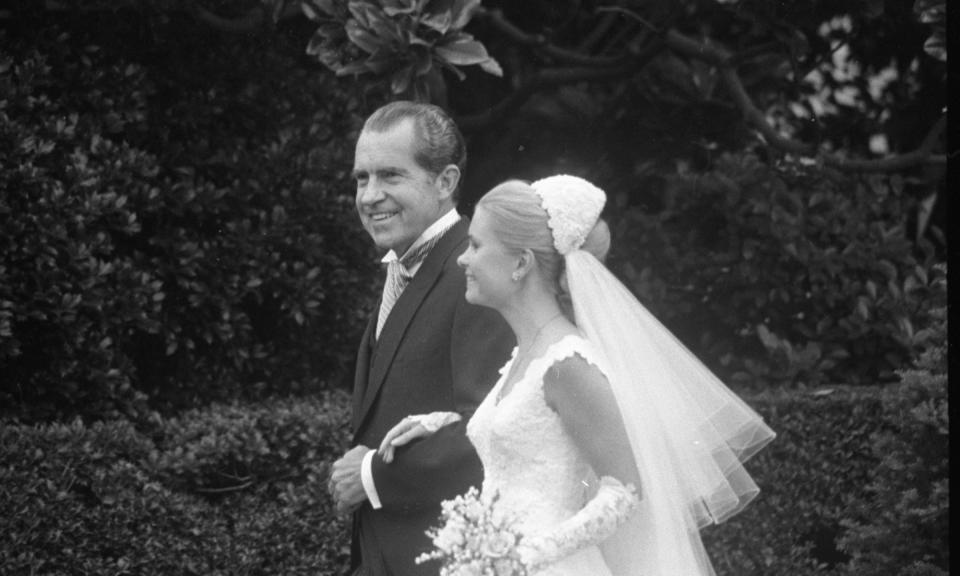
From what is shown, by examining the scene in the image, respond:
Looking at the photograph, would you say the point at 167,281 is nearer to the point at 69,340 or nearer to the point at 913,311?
the point at 69,340

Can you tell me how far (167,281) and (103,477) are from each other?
4.04 ft

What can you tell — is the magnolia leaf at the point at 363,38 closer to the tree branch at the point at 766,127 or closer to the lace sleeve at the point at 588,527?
the tree branch at the point at 766,127

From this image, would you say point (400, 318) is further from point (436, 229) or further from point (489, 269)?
point (489, 269)

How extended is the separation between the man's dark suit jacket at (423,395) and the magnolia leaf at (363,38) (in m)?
2.06

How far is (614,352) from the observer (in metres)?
3.54

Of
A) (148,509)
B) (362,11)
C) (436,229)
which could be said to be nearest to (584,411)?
(436,229)

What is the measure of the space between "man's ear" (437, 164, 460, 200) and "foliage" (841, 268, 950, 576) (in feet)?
7.10

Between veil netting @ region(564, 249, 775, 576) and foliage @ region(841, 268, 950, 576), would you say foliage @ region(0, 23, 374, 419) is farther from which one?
veil netting @ region(564, 249, 775, 576)

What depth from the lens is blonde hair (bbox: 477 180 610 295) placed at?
357cm

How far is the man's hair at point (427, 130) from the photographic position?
13.3 ft

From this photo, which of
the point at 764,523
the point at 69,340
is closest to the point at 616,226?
the point at 764,523

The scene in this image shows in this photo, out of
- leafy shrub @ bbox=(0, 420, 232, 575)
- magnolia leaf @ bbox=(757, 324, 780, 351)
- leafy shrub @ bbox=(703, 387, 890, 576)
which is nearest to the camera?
leafy shrub @ bbox=(0, 420, 232, 575)

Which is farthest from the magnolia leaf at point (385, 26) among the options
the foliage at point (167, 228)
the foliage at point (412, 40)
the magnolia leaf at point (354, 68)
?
the foliage at point (167, 228)

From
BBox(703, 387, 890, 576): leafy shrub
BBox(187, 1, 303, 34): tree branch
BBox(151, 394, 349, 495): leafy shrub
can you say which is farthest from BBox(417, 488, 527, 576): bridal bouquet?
BBox(187, 1, 303, 34): tree branch
